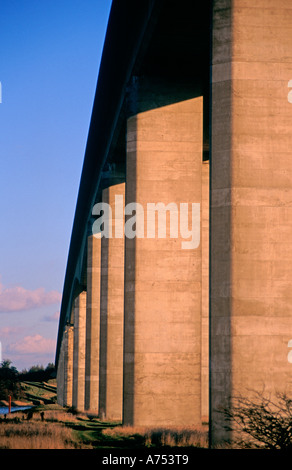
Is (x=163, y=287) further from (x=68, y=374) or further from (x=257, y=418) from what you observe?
(x=68, y=374)

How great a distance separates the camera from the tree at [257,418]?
12562mm

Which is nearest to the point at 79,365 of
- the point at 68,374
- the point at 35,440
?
the point at 68,374

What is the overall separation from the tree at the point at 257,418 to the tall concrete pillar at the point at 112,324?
58.3 feet

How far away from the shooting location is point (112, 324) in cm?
3164

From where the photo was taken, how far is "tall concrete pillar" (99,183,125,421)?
31.3 metres

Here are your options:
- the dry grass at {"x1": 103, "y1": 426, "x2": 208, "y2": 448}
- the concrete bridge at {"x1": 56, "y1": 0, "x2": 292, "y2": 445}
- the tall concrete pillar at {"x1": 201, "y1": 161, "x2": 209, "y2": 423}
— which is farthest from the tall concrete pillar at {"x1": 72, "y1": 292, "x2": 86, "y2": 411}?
the dry grass at {"x1": 103, "y1": 426, "x2": 208, "y2": 448}

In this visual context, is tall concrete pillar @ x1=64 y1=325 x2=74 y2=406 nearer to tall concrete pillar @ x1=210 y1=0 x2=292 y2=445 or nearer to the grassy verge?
the grassy verge

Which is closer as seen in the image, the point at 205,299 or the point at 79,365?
the point at 205,299

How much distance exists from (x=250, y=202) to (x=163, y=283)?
28.4ft

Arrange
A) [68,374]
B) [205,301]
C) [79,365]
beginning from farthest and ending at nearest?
1. [68,374]
2. [79,365]
3. [205,301]

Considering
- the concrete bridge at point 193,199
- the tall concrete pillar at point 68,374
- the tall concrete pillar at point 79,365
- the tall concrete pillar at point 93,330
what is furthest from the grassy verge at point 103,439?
the tall concrete pillar at point 68,374

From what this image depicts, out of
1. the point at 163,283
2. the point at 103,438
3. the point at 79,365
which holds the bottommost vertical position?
the point at 103,438

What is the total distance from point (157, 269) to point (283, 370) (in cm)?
905

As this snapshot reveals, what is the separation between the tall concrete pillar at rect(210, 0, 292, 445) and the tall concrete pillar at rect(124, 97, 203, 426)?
808cm
